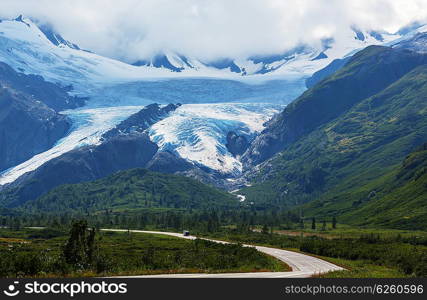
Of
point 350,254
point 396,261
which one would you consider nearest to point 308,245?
point 350,254

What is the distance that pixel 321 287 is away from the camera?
48844mm

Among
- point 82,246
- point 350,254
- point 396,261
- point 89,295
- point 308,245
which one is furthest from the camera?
point 308,245

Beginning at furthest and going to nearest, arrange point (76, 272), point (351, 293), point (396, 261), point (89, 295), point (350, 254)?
1. point (350, 254)
2. point (396, 261)
3. point (76, 272)
4. point (351, 293)
5. point (89, 295)

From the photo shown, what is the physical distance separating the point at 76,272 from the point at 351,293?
41.5 m

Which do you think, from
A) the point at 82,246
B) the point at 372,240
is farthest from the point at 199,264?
the point at 372,240

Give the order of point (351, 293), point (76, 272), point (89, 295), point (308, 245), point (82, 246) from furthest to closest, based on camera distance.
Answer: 1. point (308, 245)
2. point (82, 246)
3. point (76, 272)
4. point (351, 293)
5. point (89, 295)

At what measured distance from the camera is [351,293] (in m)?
48.6

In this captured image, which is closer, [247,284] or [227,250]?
[247,284]

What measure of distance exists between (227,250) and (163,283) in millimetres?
88935

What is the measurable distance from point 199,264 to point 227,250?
3836 cm

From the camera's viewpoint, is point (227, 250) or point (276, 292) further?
point (227, 250)

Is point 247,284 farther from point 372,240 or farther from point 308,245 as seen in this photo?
Answer: point 372,240

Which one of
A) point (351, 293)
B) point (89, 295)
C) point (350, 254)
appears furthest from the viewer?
point (350, 254)

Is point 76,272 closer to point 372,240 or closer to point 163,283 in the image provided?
point 163,283
